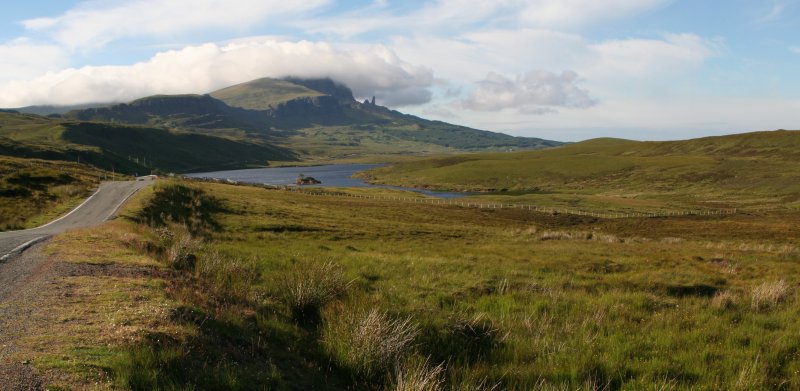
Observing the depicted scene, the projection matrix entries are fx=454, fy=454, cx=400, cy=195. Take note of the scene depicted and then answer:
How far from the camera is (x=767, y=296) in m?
13.2

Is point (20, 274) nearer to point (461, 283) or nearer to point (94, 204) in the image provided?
point (461, 283)

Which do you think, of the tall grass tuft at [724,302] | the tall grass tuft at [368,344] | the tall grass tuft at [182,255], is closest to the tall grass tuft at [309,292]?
the tall grass tuft at [368,344]

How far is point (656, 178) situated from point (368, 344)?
161 metres

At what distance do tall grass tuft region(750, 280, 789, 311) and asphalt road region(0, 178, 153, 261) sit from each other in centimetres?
2364

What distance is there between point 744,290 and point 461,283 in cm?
976

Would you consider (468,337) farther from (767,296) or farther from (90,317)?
(767,296)

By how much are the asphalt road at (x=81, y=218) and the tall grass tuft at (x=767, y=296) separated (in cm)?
2364

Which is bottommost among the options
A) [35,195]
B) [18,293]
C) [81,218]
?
[81,218]

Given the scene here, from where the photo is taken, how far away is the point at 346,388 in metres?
7.62

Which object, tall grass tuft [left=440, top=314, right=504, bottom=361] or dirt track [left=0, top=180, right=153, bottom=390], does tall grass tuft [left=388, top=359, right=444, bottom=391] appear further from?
dirt track [left=0, top=180, right=153, bottom=390]

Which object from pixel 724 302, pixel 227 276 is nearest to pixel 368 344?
pixel 227 276

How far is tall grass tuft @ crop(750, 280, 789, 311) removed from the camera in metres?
12.8

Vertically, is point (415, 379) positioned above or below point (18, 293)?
above

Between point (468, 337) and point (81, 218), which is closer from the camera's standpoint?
point (468, 337)
